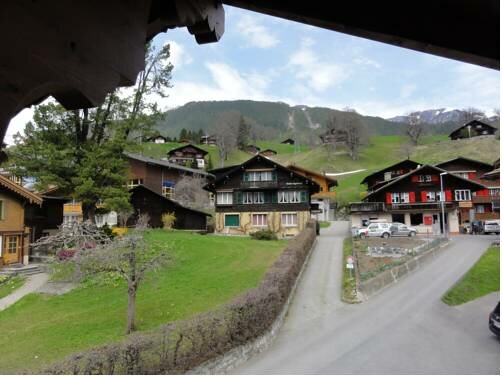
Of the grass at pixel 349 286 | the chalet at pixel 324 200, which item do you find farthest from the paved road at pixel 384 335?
the chalet at pixel 324 200

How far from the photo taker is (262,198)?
136 ft

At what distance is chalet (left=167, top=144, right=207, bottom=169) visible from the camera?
281 ft

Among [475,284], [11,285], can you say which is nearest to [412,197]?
[475,284]

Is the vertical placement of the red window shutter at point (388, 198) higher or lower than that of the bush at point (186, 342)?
higher

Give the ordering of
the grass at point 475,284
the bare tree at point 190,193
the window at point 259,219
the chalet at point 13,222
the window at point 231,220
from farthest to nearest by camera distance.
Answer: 1. the bare tree at point 190,193
2. the window at point 231,220
3. the window at point 259,219
4. the chalet at point 13,222
5. the grass at point 475,284

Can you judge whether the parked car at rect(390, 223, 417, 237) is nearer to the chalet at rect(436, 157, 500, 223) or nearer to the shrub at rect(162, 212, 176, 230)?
the chalet at rect(436, 157, 500, 223)

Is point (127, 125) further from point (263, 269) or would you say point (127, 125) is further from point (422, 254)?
point (422, 254)

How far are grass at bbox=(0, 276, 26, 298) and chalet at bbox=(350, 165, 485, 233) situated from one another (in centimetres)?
3731

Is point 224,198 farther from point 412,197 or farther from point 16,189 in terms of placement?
point 412,197

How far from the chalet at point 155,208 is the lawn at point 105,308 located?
18.5 meters

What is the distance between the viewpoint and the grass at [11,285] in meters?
20.4

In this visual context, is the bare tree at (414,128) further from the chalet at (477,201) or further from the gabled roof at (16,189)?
the gabled roof at (16,189)

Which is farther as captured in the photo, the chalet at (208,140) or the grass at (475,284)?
the chalet at (208,140)

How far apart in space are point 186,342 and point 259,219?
3142cm
